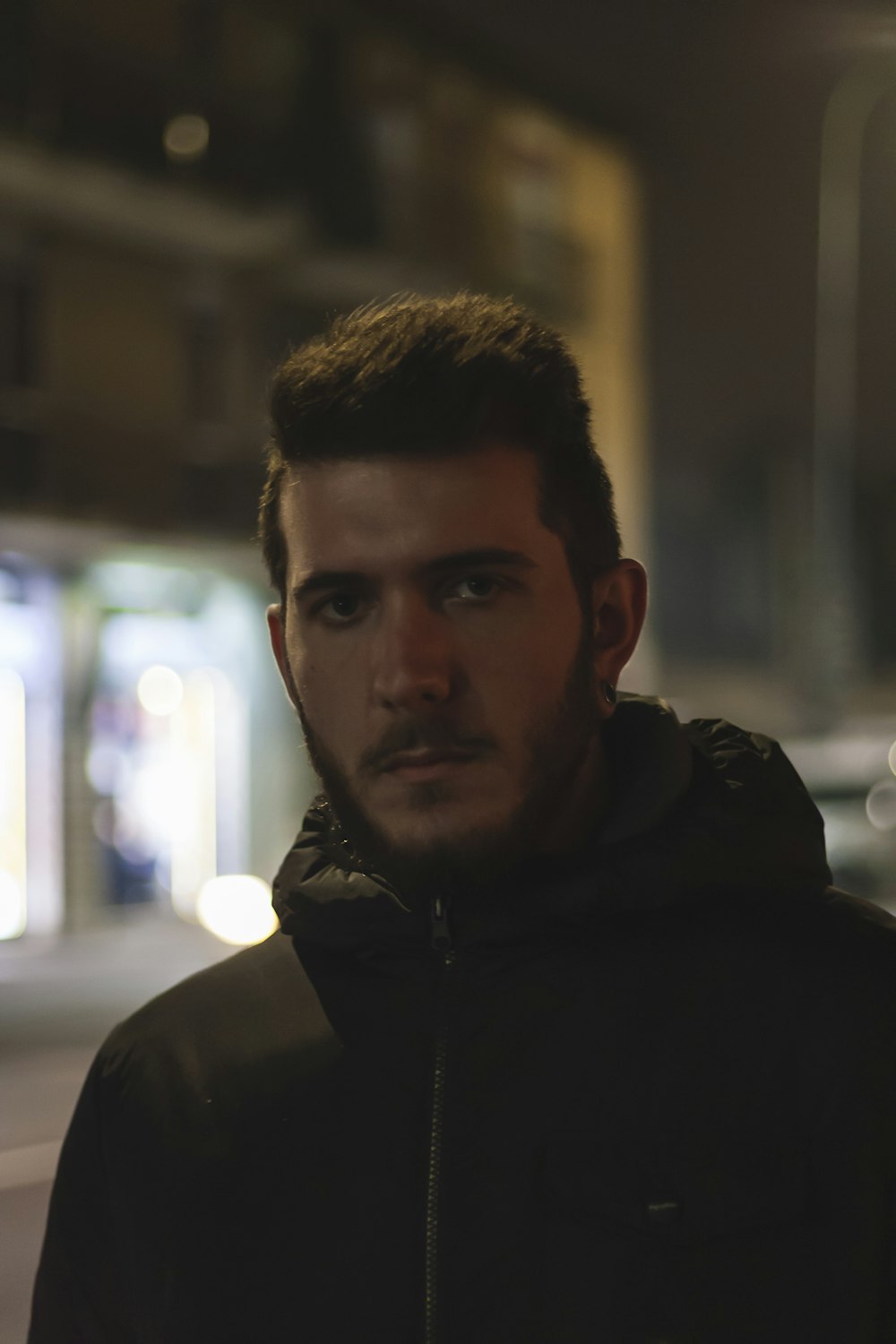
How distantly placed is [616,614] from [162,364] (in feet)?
44.2

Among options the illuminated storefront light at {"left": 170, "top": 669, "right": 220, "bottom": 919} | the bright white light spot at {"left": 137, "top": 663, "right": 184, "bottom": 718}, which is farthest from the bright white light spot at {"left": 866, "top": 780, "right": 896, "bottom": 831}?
the bright white light spot at {"left": 137, "top": 663, "right": 184, "bottom": 718}

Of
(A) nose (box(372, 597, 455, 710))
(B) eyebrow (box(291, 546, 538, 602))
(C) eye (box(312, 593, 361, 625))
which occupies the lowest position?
(A) nose (box(372, 597, 455, 710))

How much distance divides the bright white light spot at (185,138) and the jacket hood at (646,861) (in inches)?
551

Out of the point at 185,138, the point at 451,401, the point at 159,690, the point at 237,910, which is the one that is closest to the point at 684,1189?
the point at 451,401

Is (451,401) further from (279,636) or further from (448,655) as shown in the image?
(279,636)

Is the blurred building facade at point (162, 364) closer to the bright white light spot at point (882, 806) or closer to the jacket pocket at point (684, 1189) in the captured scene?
the bright white light spot at point (882, 806)

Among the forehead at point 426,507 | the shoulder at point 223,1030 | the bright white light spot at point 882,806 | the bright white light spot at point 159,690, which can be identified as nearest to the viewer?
the forehead at point 426,507

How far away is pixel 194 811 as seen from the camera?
14820 millimetres

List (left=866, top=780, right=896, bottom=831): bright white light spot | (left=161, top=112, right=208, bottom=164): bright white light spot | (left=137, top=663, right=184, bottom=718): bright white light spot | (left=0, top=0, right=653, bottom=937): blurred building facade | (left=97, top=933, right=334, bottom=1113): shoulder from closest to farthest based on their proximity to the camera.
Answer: (left=97, top=933, right=334, bottom=1113): shoulder
(left=866, top=780, right=896, bottom=831): bright white light spot
(left=0, top=0, right=653, bottom=937): blurred building facade
(left=137, top=663, right=184, bottom=718): bright white light spot
(left=161, top=112, right=208, bottom=164): bright white light spot

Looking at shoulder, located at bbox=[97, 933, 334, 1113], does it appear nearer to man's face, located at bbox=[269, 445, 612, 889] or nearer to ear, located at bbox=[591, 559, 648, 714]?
man's face, located at bbox=[269, 445, 612, 889]

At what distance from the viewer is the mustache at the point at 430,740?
4.92 ft

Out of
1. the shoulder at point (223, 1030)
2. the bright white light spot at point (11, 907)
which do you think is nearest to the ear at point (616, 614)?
the shoulder at point (223, 1030)

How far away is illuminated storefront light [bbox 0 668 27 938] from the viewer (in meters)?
13.2

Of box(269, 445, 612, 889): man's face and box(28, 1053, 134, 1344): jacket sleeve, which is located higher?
box(269, 445, 612, 889): man's face
